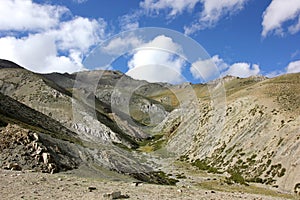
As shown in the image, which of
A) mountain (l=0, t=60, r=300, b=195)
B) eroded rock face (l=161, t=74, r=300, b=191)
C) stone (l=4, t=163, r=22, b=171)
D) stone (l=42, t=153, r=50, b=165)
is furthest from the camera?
eroded rock face (l=161, t=74, r=300, b=191)

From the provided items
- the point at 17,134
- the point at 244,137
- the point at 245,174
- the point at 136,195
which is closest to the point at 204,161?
the point at 244,137

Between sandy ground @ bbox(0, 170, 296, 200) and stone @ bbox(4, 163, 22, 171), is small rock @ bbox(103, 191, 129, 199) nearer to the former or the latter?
sandy ground @ bbox(0, 170, 296, 200)

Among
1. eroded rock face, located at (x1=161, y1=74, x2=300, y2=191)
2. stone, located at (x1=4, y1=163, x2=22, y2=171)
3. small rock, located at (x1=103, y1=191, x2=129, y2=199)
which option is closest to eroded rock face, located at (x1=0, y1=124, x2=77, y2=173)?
stone, located at (x1=4, y1=163, x2=22, y2=171)

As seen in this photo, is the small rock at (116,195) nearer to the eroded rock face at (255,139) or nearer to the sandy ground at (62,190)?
the sandy ground at (62,190)

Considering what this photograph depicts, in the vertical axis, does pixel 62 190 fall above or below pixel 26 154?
below

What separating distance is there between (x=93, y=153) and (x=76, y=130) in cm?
5939

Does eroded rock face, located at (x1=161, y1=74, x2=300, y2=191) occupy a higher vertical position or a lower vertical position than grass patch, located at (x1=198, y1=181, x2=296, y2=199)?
higher

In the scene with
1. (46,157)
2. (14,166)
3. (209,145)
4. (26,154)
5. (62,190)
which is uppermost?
(209,145)

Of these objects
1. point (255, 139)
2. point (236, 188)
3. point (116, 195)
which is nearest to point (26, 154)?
point (116, 195)

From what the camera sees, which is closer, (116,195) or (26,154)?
(116,195)

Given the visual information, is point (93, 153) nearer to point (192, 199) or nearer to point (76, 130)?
point (192, 199)

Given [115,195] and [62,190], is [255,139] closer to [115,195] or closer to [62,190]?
[115,195]

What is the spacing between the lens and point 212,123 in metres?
78.1

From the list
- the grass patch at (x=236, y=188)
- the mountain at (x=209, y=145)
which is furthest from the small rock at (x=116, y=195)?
the grass patch at (x=236, y=188)
